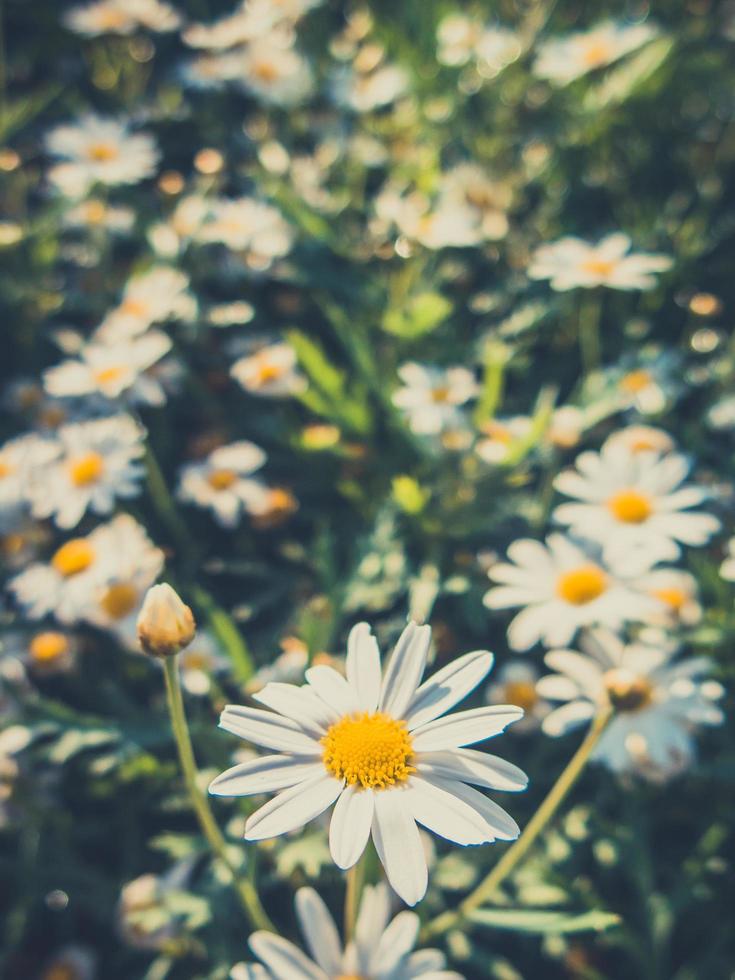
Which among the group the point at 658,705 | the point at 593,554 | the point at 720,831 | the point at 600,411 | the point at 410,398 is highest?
the point at 410,398

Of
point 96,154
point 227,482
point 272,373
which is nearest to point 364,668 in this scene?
point 227,482

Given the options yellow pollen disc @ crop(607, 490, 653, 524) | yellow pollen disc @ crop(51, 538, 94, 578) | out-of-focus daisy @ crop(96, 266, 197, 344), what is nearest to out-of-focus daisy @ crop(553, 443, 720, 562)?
yellow pollen disc @ crop(607, 490, 653, 524)

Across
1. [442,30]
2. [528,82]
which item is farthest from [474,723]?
[442,30]

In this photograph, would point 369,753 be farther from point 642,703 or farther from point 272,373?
point 272,373

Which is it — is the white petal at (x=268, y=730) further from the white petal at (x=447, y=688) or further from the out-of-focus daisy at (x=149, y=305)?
the out-of-focus daisy at (x=149, y=305)

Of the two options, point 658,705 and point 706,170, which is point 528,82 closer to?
point 706,170

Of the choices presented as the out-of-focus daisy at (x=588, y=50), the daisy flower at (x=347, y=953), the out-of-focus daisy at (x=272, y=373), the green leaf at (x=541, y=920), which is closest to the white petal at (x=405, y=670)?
the daisy flower at (x=347, y=953)

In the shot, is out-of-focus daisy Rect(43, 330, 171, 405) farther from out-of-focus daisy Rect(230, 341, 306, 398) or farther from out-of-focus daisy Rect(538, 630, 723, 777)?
out-of-focus daisy Rect(538, 630, 723, 777)
